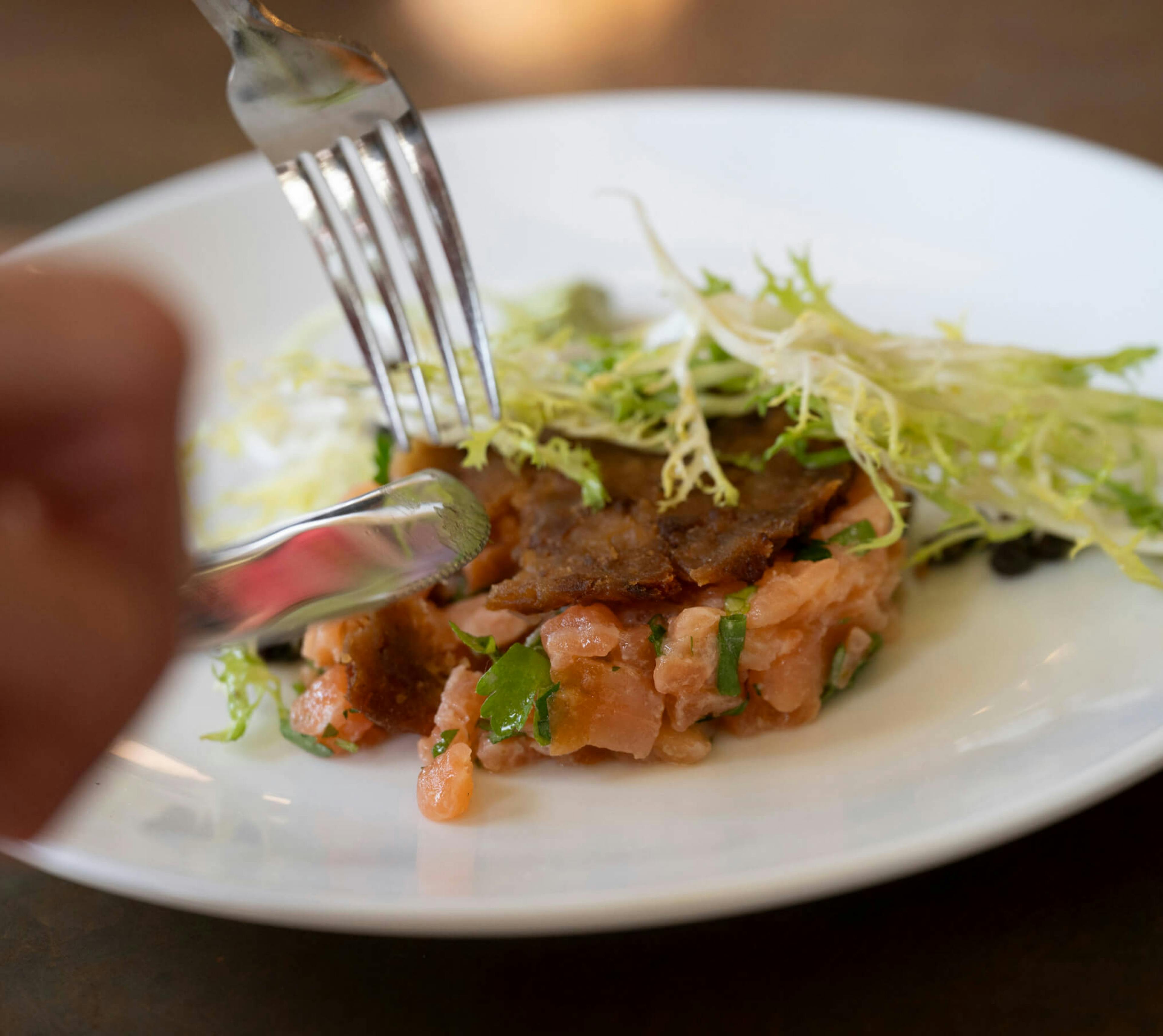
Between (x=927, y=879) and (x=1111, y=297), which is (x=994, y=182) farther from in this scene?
(x=927, y=879)

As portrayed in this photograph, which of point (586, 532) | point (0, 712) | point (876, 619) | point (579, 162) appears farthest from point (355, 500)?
point (579, 162)

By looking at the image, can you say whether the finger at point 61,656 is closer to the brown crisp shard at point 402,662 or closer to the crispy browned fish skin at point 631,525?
the brown crisp shard at point 402,662

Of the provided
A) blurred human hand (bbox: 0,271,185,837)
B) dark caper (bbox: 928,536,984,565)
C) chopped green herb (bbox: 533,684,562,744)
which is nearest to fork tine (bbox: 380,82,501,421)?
chopped green herb (bbox: 533,684,562,744)

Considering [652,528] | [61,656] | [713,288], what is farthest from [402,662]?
[713,288]

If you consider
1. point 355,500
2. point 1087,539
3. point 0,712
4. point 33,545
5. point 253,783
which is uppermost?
point 33,545

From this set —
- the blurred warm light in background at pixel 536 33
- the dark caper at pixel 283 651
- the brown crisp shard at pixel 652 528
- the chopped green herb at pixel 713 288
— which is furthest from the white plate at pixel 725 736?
the blurred warm light in background at pixel 536 33

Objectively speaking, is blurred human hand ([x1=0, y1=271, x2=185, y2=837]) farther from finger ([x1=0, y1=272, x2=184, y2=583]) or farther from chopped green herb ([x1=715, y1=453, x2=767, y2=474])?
chopped green herb ([x1=715, y1=453, x2=767, y2=474])
